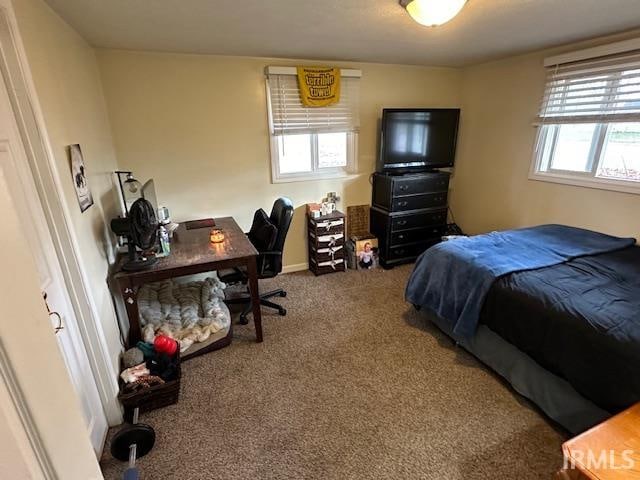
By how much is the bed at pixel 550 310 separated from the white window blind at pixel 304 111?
1842mm

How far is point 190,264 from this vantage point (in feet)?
7.12

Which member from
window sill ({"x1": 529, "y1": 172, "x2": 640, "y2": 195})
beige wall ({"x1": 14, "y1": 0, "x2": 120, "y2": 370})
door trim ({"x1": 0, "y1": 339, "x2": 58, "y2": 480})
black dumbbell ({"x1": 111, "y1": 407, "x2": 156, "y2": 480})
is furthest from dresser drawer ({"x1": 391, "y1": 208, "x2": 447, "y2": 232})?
door trim ({"x1": 0, "y1": 339, "x2": 58, "y2": 480})

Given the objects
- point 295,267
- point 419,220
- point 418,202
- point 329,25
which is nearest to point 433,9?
point 329,25

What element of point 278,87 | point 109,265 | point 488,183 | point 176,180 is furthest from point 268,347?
point 488,183

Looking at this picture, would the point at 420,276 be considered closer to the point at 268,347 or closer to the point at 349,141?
the point at 268,347

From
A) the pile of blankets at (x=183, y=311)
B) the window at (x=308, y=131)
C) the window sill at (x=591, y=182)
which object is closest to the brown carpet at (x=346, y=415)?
the pile of blankets at (x=183, y=311)

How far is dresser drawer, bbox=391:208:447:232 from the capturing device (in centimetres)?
370

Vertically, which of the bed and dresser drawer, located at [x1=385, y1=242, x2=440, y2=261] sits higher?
the bed

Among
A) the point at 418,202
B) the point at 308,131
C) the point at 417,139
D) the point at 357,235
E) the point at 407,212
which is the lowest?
the point at 357,235

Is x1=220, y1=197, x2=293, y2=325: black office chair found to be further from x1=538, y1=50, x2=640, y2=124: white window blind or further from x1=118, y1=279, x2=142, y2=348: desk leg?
x1=538, y1=50, x2=640, y2=124: white window blind

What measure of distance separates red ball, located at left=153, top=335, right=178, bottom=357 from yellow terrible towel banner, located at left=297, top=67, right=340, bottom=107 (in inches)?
101

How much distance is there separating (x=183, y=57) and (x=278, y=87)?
89 cm

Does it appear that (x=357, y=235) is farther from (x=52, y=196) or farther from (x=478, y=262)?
(x=52, y=196)

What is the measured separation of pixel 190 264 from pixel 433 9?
6.61ft
